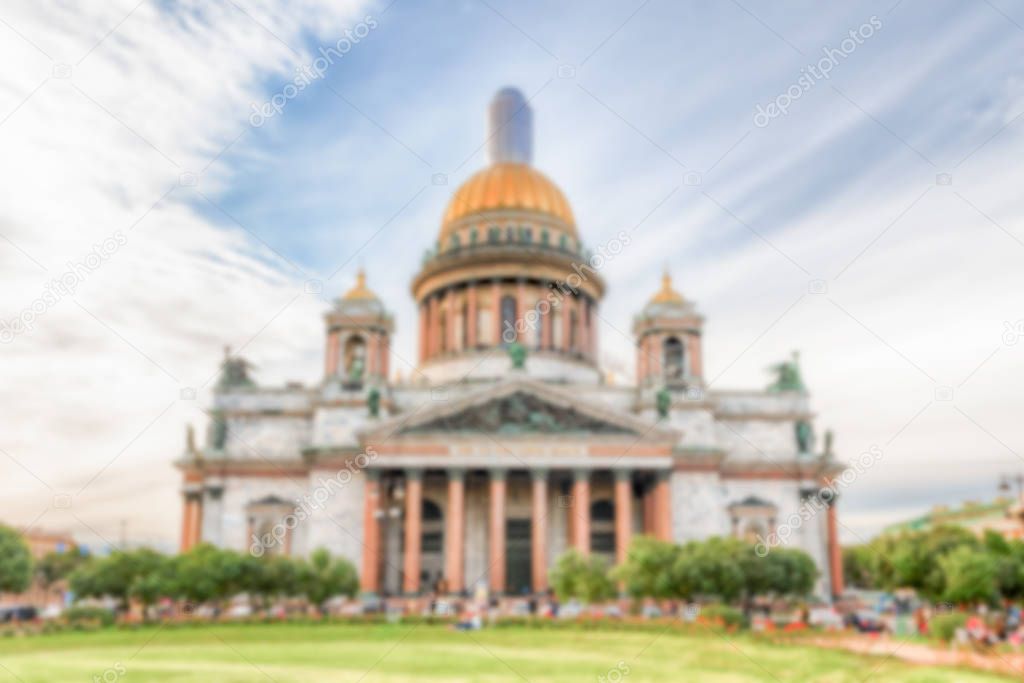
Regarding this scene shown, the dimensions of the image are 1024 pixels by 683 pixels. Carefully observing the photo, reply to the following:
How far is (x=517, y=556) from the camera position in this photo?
5128 centimetres

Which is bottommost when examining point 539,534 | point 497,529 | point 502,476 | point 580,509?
point 539,534

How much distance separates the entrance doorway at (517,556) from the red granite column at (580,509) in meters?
3.62

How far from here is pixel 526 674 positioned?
1998 centimetres

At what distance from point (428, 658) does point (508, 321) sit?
4140cm

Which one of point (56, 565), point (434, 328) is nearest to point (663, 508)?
point (434, 328)

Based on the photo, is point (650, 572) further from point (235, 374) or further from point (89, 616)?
point (235, 374)

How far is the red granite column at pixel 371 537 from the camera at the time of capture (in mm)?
47656

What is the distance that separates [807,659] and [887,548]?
70.6ft

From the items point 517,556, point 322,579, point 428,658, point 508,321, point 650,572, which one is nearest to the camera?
point 428,658

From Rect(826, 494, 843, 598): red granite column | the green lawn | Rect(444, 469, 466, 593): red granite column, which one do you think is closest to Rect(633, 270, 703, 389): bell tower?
Rect(826, 494, 843, 598): red granite column

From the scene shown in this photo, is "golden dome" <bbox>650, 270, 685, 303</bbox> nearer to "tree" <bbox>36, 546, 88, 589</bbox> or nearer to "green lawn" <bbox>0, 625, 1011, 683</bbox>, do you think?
"green lawn" <bbox>0, 625, 1011, 683</bbox>

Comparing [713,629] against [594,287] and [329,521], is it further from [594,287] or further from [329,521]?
[594,287]

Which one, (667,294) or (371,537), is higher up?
(667,294)

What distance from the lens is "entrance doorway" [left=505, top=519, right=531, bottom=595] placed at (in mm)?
50344
